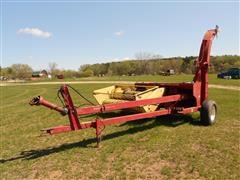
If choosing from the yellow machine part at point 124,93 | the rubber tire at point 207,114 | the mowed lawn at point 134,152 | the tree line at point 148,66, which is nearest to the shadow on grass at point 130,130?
the mowed lawn at point 134,152

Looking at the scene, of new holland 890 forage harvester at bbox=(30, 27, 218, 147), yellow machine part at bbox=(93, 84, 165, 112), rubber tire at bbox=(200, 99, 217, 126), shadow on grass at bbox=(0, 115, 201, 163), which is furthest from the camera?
yellow machine part at bbox=(93, 84, 165, 112)

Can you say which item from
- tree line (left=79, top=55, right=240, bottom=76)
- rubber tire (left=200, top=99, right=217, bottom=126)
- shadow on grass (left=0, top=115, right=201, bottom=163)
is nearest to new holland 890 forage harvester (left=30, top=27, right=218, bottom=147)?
rubber tire (left=200, top=99, right=217, bottom=126)

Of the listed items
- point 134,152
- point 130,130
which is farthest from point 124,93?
point 134,152

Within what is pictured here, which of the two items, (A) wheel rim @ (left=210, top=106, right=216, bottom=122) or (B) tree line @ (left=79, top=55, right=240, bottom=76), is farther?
(B) tree line @ (left=79, top=55, right=240, bottom=76)

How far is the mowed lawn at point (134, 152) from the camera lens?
5.70 meters

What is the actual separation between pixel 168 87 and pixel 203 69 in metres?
1.13

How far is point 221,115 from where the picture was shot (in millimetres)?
10328

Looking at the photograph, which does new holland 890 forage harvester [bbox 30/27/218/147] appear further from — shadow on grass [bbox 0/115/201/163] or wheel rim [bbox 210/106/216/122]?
shadow on grass [bbox 0/115/201/163]

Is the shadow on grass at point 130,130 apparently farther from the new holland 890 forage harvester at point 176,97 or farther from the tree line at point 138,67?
the tree line at point 138,67

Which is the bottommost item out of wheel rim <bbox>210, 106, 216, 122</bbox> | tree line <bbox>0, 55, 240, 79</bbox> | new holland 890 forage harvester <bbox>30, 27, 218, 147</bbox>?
wheel rim <bbox>210, 106, 216, 122</bbox>

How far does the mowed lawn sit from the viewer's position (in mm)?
5695

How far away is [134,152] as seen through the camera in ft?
22.0

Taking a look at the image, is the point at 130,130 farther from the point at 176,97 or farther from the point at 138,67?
the point at 138,67

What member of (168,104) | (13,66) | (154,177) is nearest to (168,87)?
(168,104)
